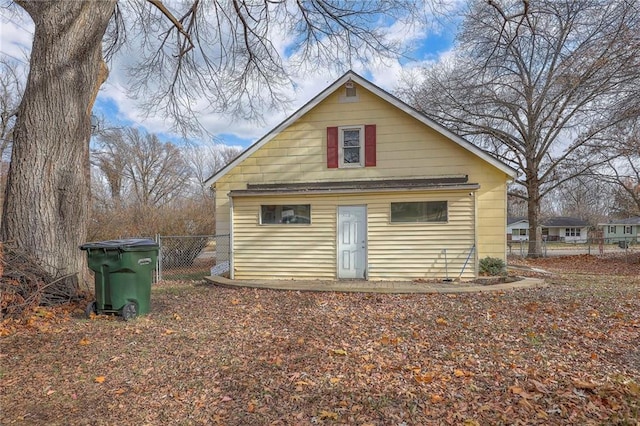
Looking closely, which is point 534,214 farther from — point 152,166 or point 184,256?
point 152,166

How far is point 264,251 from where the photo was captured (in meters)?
10.3

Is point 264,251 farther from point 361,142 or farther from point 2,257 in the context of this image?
point 2,257

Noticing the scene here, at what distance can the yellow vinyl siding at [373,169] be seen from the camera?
32.2ft

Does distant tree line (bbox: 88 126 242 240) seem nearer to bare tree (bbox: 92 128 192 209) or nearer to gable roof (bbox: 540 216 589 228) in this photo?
bare tree (bbox: 92 128 192 209)

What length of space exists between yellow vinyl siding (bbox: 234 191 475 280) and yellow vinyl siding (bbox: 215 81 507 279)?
0.13 feet

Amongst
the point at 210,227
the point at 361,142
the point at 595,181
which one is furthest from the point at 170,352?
the point at 595,181

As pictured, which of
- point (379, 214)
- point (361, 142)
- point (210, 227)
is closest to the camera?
point (379, 214)

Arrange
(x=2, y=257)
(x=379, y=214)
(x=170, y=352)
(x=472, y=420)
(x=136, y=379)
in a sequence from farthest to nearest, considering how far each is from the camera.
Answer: (x=379, y=214)
(x=2, y=257)
(x=170, y=352)
(x=136, y=379)
(x=472, y=420)

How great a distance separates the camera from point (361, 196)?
981 cm

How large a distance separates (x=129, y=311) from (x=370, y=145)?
7.50m

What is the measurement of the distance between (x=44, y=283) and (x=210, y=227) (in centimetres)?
974

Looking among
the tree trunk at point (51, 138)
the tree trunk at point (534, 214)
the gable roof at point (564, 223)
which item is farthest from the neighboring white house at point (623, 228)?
the tree trunk at point (51, 138)

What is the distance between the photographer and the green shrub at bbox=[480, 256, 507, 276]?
9.78m

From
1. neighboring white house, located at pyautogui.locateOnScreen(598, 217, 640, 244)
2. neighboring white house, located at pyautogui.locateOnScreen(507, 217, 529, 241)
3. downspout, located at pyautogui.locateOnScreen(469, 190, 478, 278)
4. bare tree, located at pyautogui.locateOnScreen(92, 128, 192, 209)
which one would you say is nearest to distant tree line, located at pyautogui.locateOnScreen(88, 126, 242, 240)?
bare tree, located at pyautogui.locateOnScreen(92, 128, 192, 209)
